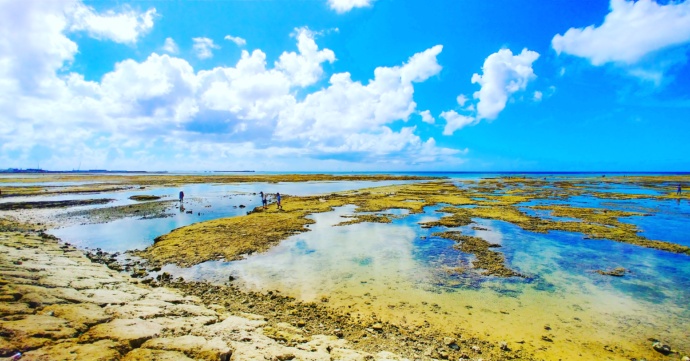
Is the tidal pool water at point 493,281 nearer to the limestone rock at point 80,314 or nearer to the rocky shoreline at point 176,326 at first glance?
the rocky shoreline at point 176,326

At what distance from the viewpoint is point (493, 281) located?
12.8 m

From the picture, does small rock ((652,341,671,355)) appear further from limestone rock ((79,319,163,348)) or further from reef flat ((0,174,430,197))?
reef flat ((0,174,430,197))

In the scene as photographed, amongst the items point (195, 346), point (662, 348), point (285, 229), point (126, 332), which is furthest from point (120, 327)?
point (285, 229)

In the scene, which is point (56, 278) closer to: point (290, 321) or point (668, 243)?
point (290, 321)

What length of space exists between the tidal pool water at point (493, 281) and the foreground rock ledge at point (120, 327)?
330 cm

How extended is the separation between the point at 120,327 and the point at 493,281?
13.0 metres

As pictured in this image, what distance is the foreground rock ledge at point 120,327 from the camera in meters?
5.88

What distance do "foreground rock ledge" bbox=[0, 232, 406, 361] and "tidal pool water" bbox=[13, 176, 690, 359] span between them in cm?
330

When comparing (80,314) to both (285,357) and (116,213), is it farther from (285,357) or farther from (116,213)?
(116,213)

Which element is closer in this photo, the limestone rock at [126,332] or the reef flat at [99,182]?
the limestone rock at [126,332]

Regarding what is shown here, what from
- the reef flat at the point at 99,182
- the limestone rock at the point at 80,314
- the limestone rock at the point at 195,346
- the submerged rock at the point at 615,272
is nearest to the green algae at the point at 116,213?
the limestone rock at the point at 80,314

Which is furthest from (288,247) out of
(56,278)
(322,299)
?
(56,278)

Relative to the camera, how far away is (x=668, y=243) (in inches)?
734

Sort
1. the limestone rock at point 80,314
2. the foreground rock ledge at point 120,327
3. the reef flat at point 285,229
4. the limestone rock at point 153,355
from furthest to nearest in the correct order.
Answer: the reef flat at point 285,229, the limestone rock at point 80,314, the foreground rock ledge at point 120,327, the limestone rock at point 153,355
